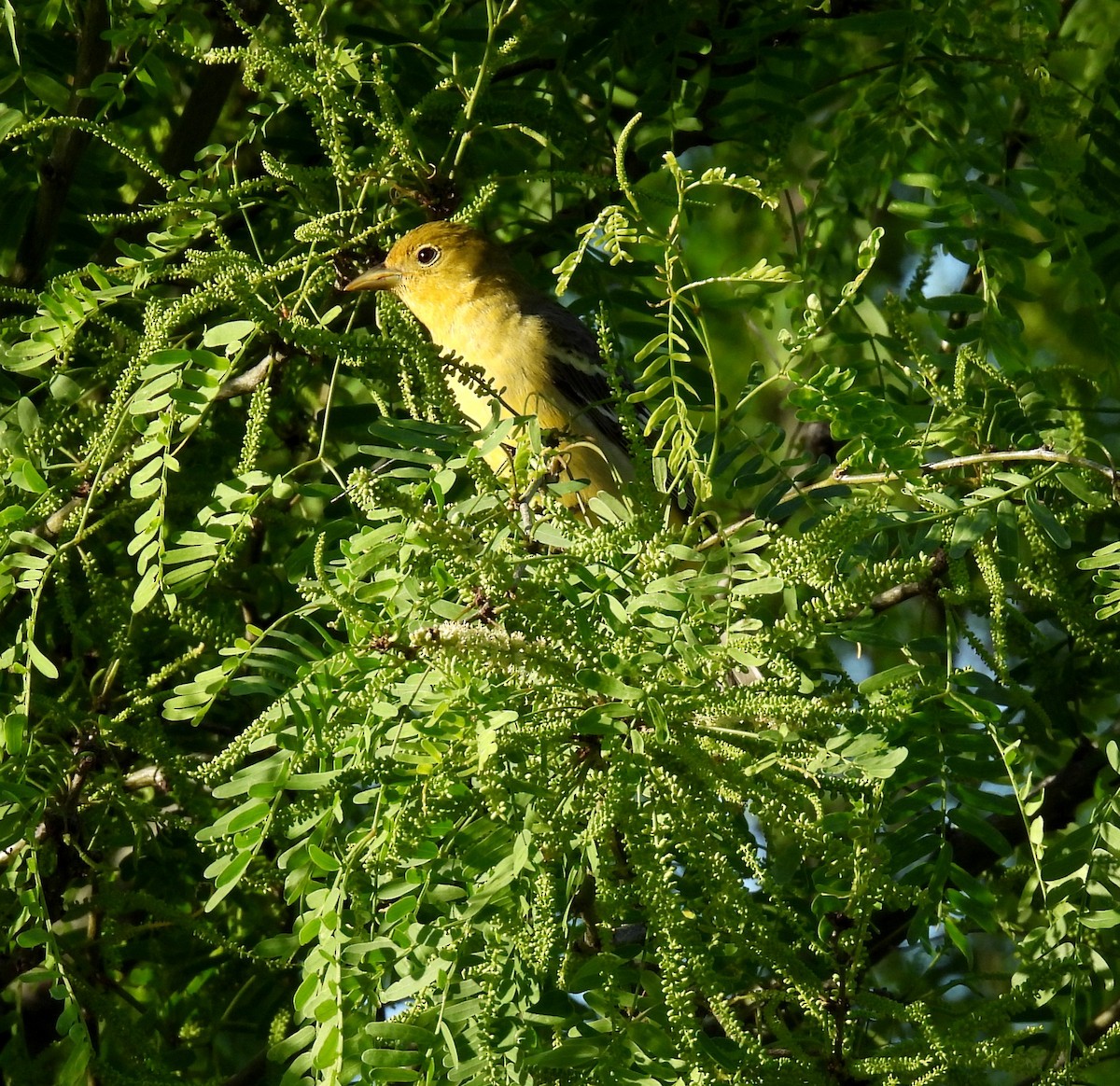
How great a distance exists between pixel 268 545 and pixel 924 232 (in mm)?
2217

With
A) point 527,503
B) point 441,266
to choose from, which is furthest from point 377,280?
point 527,503

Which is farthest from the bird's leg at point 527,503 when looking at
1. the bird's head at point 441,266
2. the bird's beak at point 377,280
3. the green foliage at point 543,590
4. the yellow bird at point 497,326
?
the bird's head at point 441,266

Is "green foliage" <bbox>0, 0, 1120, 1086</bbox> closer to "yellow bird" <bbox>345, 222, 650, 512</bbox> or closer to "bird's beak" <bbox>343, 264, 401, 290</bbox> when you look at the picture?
"bird's beak" <bbox>343, 264, 401, 290</bbox>

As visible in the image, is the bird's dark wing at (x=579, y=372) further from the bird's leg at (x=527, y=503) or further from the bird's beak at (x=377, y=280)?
the bird's leg at (x=527, y=503)

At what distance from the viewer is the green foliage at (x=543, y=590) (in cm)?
215

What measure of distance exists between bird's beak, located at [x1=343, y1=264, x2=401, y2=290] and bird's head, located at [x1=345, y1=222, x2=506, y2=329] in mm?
279

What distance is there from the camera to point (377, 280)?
423cm

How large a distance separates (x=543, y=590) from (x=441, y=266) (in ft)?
10.9

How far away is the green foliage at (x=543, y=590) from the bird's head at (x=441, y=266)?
164 millimetres

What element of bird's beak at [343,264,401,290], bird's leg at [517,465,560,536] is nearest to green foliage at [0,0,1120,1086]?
bird's leg at [517,465,560,536]

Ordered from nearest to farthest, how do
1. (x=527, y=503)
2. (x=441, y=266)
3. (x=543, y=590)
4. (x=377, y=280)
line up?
(x=543, y=590), (x=527, y=503), (x=377, y=280), (x=441, y=266)

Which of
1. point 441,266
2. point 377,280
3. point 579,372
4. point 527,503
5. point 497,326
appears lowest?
point 579,372

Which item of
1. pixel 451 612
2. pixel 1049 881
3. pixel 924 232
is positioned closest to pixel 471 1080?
pixel 451 612

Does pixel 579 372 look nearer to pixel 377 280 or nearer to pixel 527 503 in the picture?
pixel 377 280
